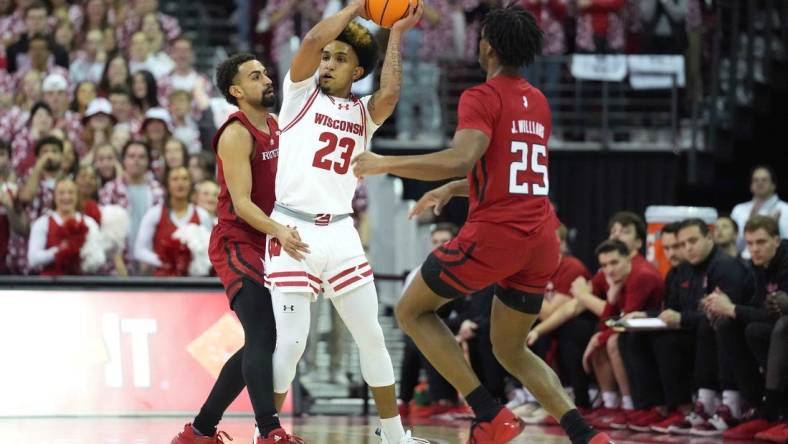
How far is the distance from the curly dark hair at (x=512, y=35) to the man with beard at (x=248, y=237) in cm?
125

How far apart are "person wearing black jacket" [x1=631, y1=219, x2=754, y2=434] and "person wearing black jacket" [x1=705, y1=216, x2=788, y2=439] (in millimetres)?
131

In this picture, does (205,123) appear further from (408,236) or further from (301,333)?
(301,333)

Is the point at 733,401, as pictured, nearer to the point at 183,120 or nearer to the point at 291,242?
the point at 291,242

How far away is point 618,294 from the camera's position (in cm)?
1066

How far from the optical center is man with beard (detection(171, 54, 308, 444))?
21.9ft

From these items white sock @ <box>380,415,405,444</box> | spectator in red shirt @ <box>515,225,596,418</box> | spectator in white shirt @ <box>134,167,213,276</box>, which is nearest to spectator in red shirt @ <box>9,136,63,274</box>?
spectator in white shirt @ <box>134,167,213,276</box>

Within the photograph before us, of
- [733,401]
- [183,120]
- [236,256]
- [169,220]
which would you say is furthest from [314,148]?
[183,120]

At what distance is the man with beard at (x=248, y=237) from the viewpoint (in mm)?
6684

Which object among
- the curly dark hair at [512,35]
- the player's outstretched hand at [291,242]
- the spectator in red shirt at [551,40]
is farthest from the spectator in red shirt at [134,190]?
the curly dark hair at [512,35]

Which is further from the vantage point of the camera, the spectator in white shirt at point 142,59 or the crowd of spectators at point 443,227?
the spectator in white shirt at point 142,59

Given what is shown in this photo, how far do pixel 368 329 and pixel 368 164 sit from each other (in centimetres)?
100

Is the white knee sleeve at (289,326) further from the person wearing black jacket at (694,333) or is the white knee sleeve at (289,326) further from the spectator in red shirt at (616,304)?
the spectator in red shirt at (616,304)

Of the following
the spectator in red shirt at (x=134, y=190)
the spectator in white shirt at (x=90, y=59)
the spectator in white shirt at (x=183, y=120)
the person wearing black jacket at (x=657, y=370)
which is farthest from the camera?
the spectator in white shirt at (x=90, y=59)

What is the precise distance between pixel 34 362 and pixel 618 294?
14.6 feet
